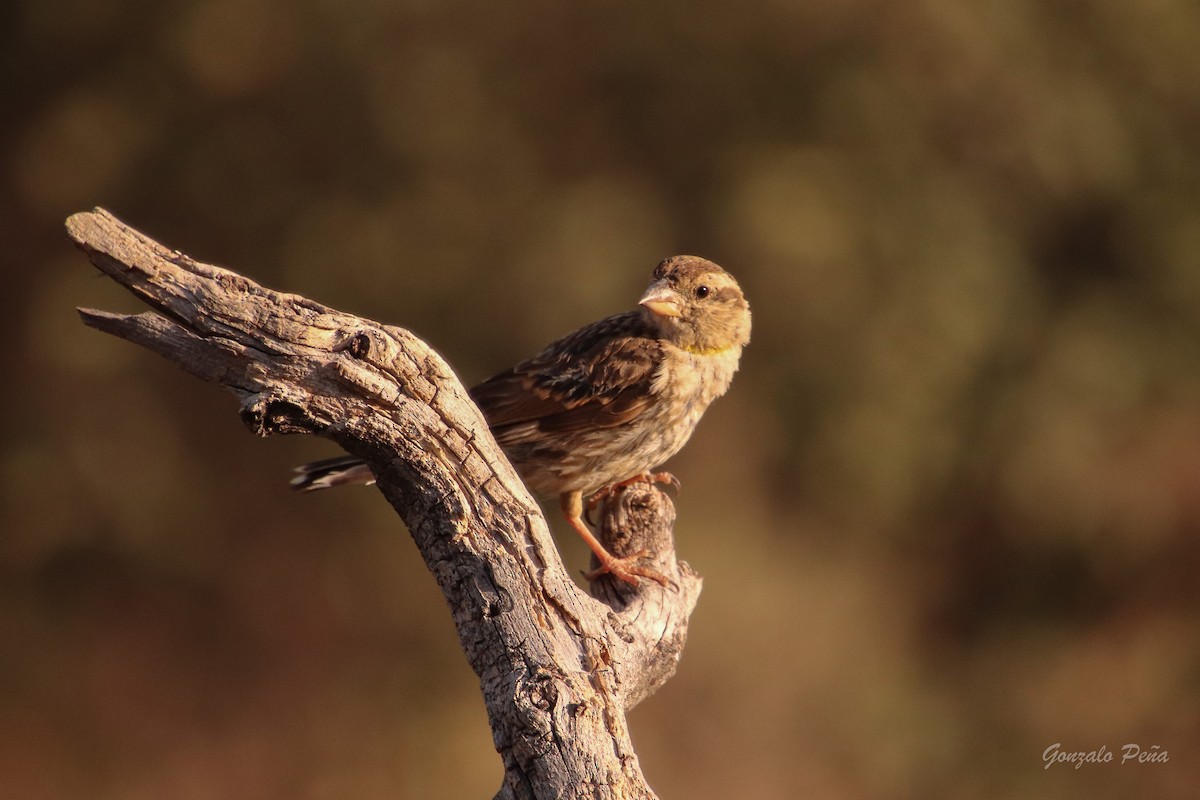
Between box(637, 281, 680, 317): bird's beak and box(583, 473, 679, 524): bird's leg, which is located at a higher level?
box(637, 281, 680, 317): bird's beak

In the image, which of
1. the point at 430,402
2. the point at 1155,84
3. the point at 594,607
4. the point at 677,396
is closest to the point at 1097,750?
the point at 1155,84

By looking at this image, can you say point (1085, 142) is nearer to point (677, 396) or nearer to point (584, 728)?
point (677, 396)

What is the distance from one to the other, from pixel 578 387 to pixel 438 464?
1.86 m

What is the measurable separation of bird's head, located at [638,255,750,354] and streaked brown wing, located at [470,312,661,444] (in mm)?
113

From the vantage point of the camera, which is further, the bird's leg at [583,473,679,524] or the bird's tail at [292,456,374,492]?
the bird's leg at [583,473,679,524]

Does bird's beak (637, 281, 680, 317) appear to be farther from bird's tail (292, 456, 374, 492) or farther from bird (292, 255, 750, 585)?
bird's tail (292, 456, 374, 492)

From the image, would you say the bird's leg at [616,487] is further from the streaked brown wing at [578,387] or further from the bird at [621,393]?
the streaked brown wing at [578,387]

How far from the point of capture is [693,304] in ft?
15.6

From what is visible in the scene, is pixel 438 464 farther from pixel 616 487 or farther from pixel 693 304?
pixel 616 487

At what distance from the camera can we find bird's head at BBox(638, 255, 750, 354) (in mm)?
4688

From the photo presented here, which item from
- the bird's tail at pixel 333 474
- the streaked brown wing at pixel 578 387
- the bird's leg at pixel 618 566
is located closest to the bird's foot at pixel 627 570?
the bird's leg at pixel 618 566

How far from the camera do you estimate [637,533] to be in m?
4.39

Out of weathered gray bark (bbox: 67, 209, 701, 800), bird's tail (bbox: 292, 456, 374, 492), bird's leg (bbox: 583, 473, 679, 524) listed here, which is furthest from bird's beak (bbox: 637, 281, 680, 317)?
weathered gray bark (bbox: 67, 209, 701, 800)

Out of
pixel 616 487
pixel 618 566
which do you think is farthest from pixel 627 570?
pixel 616 487
